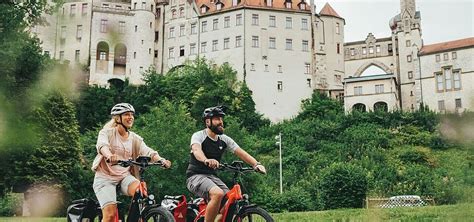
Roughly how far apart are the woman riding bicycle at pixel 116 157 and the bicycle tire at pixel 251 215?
116 cm

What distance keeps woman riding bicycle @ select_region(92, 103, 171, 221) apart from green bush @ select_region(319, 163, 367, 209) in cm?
1978

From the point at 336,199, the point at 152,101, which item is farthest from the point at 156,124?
the point at 152,101

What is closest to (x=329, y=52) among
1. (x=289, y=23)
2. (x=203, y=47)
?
(x=289, y=23)

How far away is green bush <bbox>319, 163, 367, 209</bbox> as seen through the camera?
2516 centimetres

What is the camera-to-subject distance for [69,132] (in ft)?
122

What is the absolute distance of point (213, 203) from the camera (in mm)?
6340

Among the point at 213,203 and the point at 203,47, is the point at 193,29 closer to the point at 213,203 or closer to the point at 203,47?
the point at 203,47

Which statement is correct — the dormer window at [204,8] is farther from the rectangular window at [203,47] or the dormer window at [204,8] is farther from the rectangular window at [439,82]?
the rectangular window at [439,82]

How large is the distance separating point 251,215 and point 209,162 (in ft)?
2.64

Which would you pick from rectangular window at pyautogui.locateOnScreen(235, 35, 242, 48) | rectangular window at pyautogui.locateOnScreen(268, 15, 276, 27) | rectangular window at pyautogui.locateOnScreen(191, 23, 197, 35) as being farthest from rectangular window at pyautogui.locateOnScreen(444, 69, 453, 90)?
rectangular window at pyautogui.locateOnScreen(191, 23, 197, 35)

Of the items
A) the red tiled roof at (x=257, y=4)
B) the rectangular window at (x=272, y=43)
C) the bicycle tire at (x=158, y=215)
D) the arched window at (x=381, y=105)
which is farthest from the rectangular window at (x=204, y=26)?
the bicycle tire at (x=158, y=215)

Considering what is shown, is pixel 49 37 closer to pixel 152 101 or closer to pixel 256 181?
pixel 256 181

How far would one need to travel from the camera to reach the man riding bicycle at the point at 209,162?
6.36 m

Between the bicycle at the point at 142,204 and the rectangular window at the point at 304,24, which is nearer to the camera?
the bicycle at the point at 142,204
